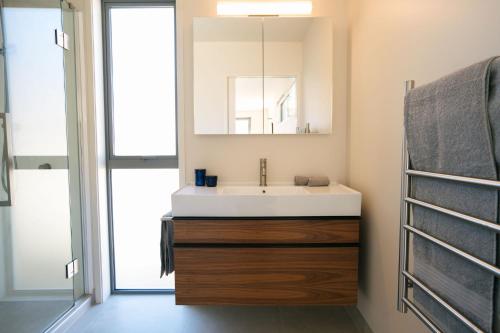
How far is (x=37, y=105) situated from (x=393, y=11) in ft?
6.63

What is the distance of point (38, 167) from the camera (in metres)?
1.60

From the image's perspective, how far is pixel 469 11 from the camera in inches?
32.5

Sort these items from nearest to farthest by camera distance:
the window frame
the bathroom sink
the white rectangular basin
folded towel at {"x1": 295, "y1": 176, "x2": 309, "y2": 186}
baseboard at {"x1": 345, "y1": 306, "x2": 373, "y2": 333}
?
the white rectangular basin → baseboard at {"x1": 345, "y1": 306, "x2": 373, "y2": 333} → the bathroom sink → folded towel at {"x1": 295, "y1": 176, "x2": 309, "y2": 186} → the window frame

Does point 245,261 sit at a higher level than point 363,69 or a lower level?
lower

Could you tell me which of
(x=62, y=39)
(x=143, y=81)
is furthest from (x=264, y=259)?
(x=62, y=39)

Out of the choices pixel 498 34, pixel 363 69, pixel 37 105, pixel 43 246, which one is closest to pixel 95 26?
pixel 37 105

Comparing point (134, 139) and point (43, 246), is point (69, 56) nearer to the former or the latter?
point (134, 139)

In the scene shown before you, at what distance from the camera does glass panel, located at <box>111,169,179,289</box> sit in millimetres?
2074

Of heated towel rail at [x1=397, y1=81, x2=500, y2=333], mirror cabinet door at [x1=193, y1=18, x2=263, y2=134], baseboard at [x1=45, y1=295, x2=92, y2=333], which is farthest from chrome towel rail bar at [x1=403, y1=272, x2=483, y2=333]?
baseboard at [x1=45, y1=295, x2=92, y2=333]

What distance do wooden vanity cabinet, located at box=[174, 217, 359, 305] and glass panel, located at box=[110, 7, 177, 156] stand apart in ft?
2.85

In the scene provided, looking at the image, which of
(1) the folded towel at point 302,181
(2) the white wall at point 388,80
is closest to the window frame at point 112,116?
(1) the folded towel at point 302,181

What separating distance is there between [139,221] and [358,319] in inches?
67.8

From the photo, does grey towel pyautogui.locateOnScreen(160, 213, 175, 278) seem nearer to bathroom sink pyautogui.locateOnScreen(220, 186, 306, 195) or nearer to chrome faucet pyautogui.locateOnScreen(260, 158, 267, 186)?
bathroom sink pyautogui.locateOnScreen(220, 186, 306, 195)

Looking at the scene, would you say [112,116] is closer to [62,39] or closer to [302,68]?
[62,39]
